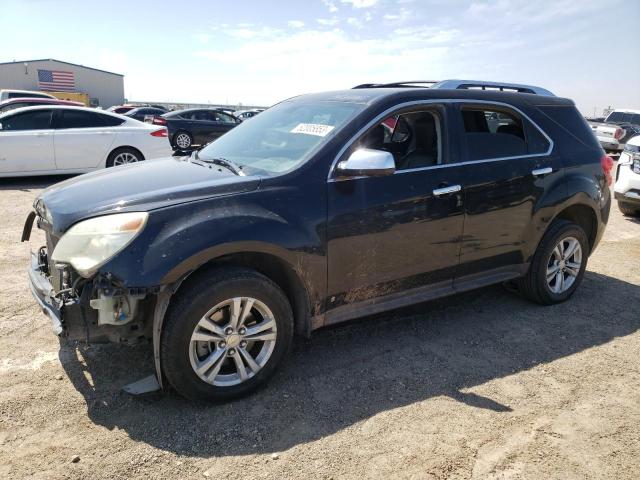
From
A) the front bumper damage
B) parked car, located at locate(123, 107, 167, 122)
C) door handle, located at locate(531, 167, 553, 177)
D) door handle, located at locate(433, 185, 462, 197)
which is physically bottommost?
the front bumper damage

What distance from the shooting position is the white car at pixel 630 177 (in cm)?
782

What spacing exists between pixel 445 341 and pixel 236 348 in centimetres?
174

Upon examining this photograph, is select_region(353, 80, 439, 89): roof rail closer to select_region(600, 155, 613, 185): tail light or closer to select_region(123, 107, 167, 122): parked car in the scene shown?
select_region(600, 155, 613, 185): tail light

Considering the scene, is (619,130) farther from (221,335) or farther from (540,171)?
(221,335)

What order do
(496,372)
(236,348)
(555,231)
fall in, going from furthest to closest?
(555,231) → (496,372) → (236,348)

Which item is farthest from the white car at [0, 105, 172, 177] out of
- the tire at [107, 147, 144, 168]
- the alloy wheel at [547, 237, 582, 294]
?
the alloy wheel at [547, 237, 582, 294]

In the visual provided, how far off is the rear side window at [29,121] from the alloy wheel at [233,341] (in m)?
8.24

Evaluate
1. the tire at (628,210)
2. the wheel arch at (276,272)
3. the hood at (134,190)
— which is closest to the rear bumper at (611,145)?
the tire at (628,210)

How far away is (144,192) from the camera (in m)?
2.88

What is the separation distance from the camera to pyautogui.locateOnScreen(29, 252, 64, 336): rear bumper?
2617 millimetres

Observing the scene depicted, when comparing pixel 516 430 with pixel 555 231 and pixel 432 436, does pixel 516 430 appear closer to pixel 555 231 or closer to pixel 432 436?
pixel 432 436

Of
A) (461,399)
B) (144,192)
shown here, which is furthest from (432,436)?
(144,192)

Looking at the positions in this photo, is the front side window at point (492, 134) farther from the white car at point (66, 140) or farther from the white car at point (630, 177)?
the white car at point (66, 140)

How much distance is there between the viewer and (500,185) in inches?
153
